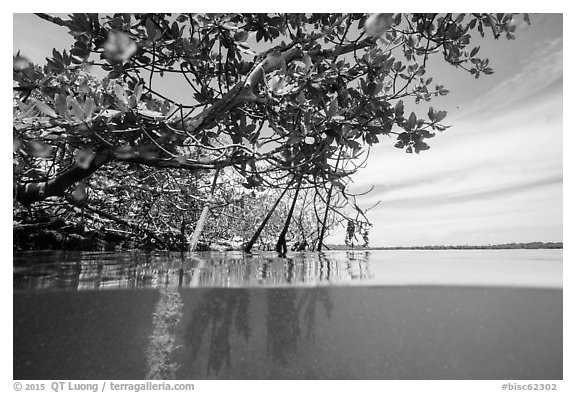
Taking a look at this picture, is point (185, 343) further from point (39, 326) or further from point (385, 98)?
point (385, 98)

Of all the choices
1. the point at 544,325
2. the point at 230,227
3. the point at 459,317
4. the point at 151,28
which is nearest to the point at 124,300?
the point at 151,28

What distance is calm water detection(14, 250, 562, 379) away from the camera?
238 cm

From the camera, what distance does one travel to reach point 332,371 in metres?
2.34

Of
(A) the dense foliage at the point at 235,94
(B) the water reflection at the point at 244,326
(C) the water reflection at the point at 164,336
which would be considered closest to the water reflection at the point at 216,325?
(B) the water reflection at the point at 244,326

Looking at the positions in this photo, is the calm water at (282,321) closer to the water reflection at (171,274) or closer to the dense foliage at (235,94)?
the water reflection at (171,274)

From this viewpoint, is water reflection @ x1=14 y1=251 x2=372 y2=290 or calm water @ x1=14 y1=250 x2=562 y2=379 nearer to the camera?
calm water @ x1=14 y1=250 x2=562 y2=379

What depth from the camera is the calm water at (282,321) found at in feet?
7.80

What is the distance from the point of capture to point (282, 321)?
2922 mm

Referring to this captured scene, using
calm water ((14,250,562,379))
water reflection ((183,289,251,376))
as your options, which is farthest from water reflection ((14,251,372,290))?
water reflection ((183,289,251,376))

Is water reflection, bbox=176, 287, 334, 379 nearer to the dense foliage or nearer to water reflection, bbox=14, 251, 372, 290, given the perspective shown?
water reflection, bbox=14, 251, 372, 290

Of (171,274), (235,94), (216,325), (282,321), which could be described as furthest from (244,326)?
(235,94)

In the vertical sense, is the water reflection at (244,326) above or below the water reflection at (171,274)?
below

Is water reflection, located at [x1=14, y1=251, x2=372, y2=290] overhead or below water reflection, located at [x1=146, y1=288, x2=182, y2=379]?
overhead

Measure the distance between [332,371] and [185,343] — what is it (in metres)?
1.18
